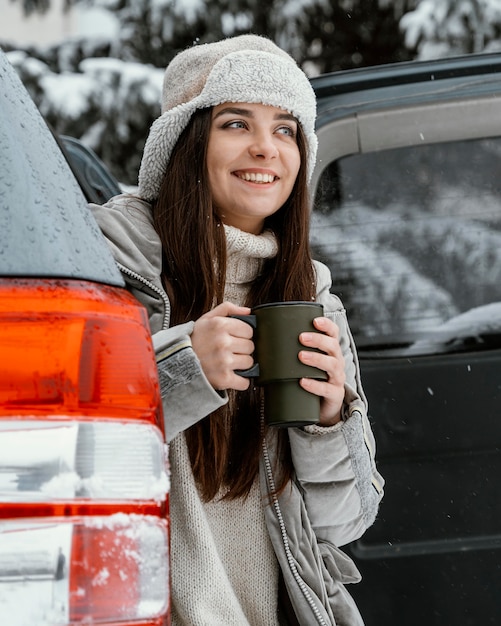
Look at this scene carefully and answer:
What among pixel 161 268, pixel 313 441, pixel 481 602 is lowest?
pixel 481 602

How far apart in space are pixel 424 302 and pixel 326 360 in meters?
0.98

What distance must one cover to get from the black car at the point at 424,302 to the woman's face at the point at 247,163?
514mm

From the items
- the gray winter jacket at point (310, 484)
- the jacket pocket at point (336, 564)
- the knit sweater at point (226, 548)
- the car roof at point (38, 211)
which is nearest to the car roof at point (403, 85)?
the knit sweater at point (226, 548)

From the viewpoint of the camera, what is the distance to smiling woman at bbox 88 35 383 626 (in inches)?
67.3

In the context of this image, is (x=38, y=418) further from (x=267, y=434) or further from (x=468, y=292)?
(x=468, y=292)

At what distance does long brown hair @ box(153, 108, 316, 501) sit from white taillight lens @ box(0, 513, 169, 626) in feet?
2.19

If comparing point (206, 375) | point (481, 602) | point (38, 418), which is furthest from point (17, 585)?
point (481, 602)

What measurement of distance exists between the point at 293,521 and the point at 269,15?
5866 millimetres

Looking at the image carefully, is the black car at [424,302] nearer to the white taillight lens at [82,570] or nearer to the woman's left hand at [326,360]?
the woman's left hand at [326,360]

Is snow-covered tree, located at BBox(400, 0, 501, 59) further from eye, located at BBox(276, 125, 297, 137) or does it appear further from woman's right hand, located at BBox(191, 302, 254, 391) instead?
woman's right hand, located at BBox(191, 302, 254, 391)

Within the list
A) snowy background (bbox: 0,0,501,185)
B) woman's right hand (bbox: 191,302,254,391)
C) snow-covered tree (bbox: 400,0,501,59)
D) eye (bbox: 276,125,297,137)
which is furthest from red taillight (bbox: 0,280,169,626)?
snow-covered tree (bbox: 400,0,501,59)

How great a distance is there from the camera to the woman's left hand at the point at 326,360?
1.62 meters

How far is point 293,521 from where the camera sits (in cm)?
179

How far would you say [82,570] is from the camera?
104 cm
